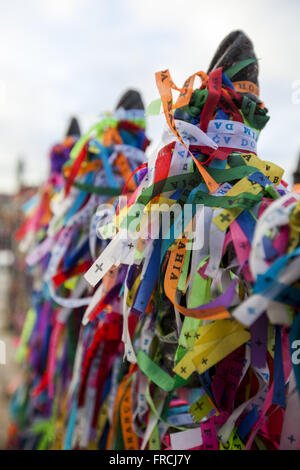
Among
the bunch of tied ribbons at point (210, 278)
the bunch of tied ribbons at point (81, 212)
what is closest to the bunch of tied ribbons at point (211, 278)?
the bunch of tied ribbons at point (210, 278)

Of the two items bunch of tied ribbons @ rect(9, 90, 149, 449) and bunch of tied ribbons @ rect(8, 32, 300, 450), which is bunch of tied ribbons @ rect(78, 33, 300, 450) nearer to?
bunch of tied ribbons @ rect(8, 32, 300, 450)

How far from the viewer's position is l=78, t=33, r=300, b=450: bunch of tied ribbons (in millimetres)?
508

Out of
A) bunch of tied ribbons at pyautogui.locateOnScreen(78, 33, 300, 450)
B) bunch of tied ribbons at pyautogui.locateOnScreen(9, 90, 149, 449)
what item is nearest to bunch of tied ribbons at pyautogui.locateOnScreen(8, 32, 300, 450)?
bunch of tied ribbons at pyautogui.locateOnScreen(78, 33, 300, 450)

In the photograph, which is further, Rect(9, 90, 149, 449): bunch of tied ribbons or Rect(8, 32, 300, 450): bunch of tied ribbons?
Rect(9, 90, 149, 449): bunch of tied ribbons

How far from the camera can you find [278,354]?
57 cm

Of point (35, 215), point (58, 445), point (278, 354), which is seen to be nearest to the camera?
point (278, 354)

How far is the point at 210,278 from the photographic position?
2.02 ft

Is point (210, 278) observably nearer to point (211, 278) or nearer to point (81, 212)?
point (211, 278)

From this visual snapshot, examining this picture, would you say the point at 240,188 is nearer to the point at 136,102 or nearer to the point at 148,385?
the point at 148,385

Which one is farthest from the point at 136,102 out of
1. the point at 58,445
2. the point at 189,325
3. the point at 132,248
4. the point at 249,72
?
the point at 58,445

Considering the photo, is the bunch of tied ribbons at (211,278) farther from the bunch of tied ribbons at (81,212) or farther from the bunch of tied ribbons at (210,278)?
the bunch of tied ribbons at (81,212)

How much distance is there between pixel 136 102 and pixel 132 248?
82 centimetres

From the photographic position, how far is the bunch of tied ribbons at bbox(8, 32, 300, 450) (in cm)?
52

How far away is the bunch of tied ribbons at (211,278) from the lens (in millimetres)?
508
